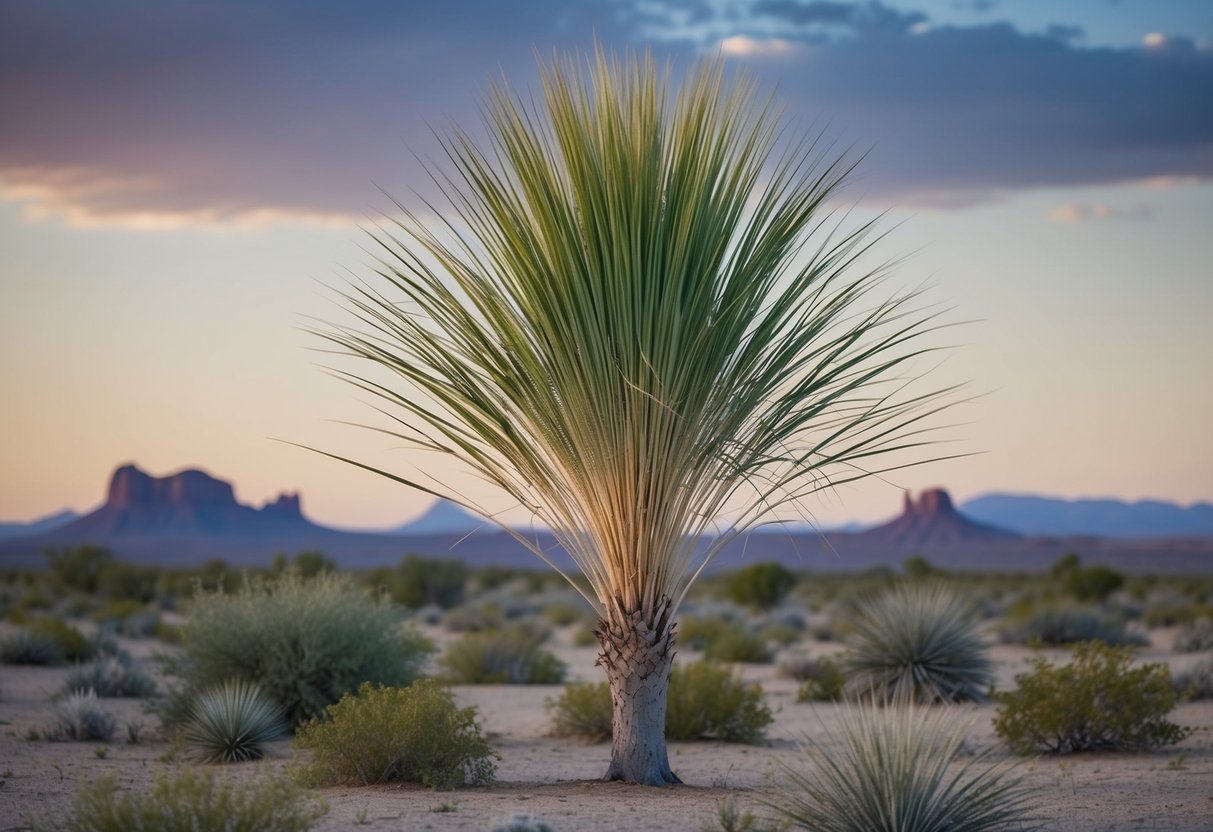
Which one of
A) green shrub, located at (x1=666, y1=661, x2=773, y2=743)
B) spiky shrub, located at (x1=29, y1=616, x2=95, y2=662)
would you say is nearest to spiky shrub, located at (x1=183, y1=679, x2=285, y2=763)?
green shrub, located at (x1=666, y1=661, x2=773, y2=743)

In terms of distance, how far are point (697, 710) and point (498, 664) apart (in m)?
7.64

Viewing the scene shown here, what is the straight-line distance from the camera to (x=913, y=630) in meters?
16.4

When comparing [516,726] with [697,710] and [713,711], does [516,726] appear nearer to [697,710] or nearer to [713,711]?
[697,710]

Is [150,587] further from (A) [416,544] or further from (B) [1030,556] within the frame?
(B) [1030,556]

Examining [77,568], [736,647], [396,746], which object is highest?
[77,568]

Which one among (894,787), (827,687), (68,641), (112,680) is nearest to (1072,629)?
(827,687)

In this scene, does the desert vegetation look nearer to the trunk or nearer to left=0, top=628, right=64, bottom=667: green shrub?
left=0, top=628, right=64, bottom=667: green shrub

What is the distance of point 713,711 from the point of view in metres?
13.9

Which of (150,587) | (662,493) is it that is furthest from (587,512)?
(150,587)

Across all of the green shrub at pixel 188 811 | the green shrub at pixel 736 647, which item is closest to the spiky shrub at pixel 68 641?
the green shrub at pixel 736 647

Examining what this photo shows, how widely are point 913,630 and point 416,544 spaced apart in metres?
107

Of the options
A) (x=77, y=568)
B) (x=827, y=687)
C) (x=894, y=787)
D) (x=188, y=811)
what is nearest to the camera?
(x=188, y=811)

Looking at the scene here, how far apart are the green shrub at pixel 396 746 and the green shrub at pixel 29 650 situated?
1370 centimetres

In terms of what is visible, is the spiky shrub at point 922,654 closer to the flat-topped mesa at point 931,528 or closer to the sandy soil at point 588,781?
the sandy soil at point 588,781
